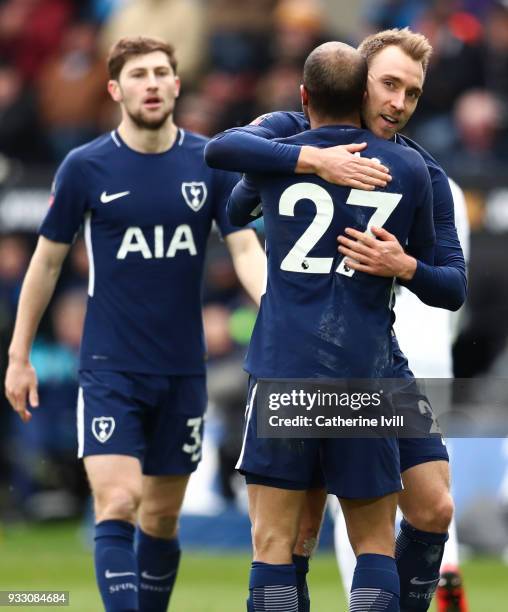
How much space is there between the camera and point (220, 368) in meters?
13.4

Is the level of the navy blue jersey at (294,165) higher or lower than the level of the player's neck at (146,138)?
lower

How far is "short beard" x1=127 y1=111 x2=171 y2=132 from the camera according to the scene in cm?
756

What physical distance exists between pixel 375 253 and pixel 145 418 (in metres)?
2.23

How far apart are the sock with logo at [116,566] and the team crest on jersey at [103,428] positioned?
1.34 feet

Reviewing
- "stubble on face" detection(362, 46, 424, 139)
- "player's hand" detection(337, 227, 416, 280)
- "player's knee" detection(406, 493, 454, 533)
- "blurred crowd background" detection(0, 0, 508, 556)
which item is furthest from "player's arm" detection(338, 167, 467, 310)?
"blurred crowd background" detection(0, 0, 508, 556)

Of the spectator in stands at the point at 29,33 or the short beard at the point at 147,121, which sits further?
the spectator in stands at the point at 29,33

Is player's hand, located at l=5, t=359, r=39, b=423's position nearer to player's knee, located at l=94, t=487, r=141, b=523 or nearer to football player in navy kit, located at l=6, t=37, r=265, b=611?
football player in navy kit, located at l=6, t=37, r=265, b=611

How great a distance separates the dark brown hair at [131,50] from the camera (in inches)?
300

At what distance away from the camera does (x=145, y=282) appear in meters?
7.47

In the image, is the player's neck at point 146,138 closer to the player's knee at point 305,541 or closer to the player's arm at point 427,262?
the player's arm at point 427,262

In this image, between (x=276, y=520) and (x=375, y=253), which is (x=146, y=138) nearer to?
(x=375, y=253)

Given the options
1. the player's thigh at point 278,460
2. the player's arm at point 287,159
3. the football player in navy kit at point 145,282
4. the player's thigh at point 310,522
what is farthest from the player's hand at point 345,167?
the football player in navy kit at point 145,282

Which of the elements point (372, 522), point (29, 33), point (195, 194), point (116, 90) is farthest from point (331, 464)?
point (29, 33)

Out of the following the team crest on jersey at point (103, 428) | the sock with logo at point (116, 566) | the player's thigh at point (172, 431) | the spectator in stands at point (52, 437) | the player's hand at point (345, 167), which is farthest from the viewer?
the spectator in stands at point (52, 437)
